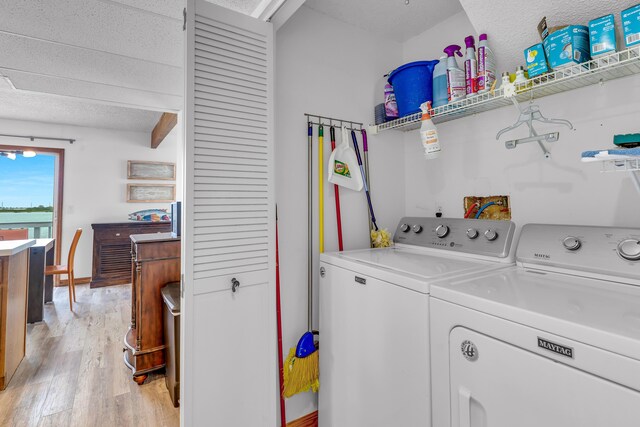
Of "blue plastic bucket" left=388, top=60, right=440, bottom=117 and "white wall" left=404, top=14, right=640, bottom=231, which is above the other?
"blue plastic bucket" left=388, top=60, right=440, bottom=117

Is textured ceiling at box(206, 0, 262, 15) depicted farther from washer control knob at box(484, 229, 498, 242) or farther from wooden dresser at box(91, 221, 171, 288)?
wooden dresser at box(91, 221, 171, 288)

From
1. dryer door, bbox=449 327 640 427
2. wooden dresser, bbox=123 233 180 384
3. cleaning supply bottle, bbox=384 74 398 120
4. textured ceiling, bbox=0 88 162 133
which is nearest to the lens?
dryer door, bbox=449 327 640 427

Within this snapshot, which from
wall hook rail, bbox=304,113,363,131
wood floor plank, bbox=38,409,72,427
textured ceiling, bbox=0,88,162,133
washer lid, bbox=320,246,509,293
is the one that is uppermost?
textured ceiling, bbox=0,88,162,133

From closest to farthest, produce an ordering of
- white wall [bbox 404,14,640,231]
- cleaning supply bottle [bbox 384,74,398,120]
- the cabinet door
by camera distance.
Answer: the cabinet door < white wall [bbox 404,14,640,231] < cleaning supply bottle [bbox 384,74,398,120]

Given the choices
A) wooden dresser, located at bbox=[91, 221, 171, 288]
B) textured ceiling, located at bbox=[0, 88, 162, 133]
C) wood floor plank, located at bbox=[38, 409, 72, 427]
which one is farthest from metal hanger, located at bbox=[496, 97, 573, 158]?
wooden dresser, located at bbox=[91, 221, 171, 288]

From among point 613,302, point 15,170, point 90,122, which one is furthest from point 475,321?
point 15,170

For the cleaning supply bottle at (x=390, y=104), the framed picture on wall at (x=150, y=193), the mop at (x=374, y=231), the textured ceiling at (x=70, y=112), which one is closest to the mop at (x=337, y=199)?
the mop at (x=374, y=231)

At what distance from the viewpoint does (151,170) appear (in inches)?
219

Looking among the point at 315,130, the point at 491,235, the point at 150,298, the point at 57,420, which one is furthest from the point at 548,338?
the point at 57,420

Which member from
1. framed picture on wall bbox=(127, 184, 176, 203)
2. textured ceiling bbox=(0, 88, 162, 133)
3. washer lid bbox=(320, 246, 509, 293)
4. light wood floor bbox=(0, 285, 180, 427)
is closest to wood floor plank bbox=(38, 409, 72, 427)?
light wood floor bbox=(0, 285, 180, 427)

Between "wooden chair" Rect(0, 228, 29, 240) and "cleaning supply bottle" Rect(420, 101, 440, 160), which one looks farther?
"wooden chair" Rect(0, 228, 29, 240)

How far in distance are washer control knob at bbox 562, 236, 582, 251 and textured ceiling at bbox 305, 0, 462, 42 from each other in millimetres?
1365

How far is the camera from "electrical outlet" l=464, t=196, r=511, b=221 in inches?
61.6

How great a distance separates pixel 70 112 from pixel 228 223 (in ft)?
14.8
